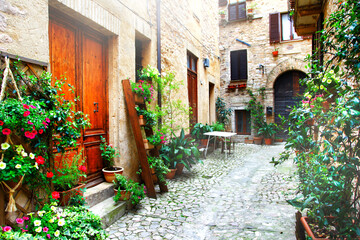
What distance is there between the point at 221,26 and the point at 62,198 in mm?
12706

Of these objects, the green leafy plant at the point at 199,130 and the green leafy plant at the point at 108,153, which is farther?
the green leafy plant at the point at 199,130

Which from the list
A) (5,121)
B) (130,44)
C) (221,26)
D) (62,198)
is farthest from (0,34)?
(221,26)

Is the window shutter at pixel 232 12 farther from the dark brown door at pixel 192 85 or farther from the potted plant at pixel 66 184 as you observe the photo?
the potted plant at pixel 66 184

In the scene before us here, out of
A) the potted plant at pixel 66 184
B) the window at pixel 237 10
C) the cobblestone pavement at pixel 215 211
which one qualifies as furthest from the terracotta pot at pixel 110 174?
the window at pixel 237 10

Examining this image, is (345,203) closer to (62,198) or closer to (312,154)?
(312,154)

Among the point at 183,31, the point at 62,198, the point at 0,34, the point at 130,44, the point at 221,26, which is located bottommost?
the point at 62,198

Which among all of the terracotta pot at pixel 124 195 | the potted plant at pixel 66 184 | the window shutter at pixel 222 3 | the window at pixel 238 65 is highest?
the window shutter at pixel 222 3

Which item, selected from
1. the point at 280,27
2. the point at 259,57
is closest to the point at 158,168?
the point at 259,57

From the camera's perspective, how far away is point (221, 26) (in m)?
13.3

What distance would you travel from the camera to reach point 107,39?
3.94 meters

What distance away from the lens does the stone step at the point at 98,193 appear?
3158 mm

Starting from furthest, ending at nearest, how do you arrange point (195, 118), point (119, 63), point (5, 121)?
point (195, 118)
point (119, 63)
point (5, 121)

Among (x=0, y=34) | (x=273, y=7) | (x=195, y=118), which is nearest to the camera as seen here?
(x=0, y=34)

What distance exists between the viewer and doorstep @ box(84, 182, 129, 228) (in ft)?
9.91
